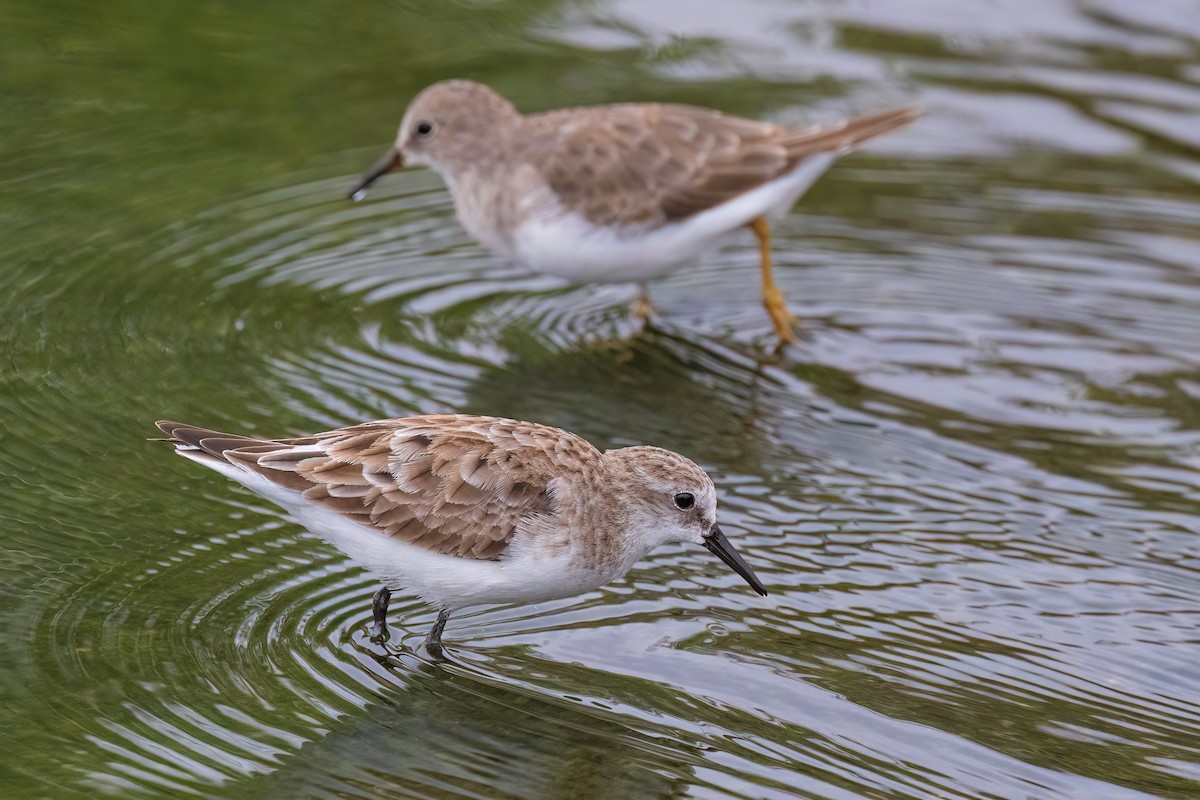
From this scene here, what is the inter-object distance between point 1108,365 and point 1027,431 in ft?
4.01

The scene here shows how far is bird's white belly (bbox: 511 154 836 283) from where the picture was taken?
33.2ft

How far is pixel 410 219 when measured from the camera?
39.1ft

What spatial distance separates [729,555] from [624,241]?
340cm

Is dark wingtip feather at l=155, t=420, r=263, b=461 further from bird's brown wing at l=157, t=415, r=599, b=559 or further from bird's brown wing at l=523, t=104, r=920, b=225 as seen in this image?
bird's brown wing at l=523, t=104, r=920, b=225

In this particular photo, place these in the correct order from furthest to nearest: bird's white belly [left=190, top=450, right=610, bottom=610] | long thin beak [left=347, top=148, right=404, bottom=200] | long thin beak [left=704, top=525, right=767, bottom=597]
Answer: long thin beak [left=347, top=148, right=404, bottom=200], long thin beak [left=704, top=525, right=767, bottom=597], bird's white belly [left=190, top=450, right=610, bottom=610]

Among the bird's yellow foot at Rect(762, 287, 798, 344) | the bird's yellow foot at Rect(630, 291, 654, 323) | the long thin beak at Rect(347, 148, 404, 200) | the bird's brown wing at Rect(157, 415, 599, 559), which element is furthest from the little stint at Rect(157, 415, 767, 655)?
the long thin beak at Rect(347, 148, 404, 200)

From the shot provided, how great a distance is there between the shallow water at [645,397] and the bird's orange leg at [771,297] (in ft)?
0.58

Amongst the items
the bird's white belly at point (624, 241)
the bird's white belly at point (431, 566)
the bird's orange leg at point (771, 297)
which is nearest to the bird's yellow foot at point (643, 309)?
the bird's white belly at point (624, 241)

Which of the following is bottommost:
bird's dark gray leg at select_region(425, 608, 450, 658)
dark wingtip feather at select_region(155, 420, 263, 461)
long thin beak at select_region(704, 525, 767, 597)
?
bird's dark gray leg at select_region(425, 608, 450, 658)

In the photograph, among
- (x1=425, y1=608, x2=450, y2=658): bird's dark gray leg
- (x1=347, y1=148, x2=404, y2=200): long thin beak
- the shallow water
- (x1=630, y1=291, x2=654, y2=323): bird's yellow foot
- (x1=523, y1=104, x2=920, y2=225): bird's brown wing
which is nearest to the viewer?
the shallow water

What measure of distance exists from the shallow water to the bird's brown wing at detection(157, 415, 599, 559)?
1.89 feet

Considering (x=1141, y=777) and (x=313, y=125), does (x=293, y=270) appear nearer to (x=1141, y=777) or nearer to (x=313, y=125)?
(x=313, y=125)

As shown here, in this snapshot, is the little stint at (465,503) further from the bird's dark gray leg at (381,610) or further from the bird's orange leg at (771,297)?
the bird's orange leg at (771,297)

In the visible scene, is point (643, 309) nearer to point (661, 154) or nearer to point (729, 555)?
point (661, 154)
